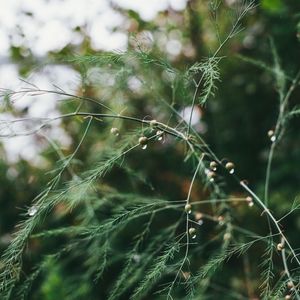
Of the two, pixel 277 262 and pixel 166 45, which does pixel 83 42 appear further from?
pixel 277 262

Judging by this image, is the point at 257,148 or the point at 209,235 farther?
the point at 257,148

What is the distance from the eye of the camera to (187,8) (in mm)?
2289

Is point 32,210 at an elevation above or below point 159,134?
below

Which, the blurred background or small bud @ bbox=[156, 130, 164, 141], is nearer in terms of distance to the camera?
small bud @ bbox=[156, 130, 164, 141]

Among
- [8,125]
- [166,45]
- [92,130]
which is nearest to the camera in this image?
[8,125]

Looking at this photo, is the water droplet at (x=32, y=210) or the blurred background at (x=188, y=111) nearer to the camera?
the water droplet at (x=32, y=210)

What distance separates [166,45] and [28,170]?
1377mm

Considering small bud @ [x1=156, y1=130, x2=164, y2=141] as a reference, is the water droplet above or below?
below

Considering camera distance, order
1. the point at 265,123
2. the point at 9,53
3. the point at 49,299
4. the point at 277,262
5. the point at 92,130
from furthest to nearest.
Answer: the point at 265,123
the point at 92,130
the point at 277,262
the point at 9,53
the point at 49,299

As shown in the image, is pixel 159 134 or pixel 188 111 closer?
pixel 159 134

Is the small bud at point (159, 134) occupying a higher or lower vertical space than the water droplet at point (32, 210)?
higher

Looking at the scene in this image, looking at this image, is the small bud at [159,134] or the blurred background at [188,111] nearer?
the small bud at [159,134]

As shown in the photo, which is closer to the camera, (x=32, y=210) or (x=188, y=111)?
(x=32, y=210)

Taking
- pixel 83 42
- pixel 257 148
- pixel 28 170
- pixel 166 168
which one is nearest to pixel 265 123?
pixel 257 148
